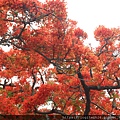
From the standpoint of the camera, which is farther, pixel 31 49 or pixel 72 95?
pixel 72 95

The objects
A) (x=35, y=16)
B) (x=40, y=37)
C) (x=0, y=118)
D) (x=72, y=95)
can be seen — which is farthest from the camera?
(x=72, y=95)

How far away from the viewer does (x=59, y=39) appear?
763 cm

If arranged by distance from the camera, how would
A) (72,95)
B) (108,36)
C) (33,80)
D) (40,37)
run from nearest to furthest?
(40,37)
(72,95)
(108,36)
(33,80)

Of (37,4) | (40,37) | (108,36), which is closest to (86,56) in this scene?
(40,37)

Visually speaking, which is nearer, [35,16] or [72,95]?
[35,16]

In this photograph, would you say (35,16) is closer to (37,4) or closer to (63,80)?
(37,4)

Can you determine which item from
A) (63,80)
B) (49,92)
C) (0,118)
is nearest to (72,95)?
(63,80)

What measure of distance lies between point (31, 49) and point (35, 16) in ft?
4.11

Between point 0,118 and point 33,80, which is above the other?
point 33,80

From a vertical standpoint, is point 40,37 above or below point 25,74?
above

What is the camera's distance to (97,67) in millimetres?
7617

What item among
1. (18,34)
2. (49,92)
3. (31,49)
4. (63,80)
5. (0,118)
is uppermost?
(18,34)

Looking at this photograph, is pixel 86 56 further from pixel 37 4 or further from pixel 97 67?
pixel 37 4

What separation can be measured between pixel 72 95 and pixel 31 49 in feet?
10.7
